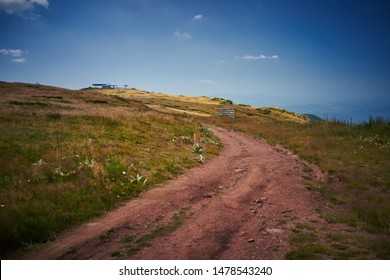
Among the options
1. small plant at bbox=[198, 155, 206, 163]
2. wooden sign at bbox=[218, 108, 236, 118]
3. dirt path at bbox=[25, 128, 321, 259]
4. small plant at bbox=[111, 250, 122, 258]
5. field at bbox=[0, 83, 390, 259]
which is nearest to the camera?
small plant at bbox=[111, 250, 122, 258]

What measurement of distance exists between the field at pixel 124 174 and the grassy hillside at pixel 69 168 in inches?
1.4

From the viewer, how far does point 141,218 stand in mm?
9930

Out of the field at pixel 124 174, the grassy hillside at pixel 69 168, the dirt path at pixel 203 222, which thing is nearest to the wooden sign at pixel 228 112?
the field at pixel 124 174

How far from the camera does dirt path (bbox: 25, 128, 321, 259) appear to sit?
7.53 metres

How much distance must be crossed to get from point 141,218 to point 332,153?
56.2ft

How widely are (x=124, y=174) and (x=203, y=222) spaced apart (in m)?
6.10

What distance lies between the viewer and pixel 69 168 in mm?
13383

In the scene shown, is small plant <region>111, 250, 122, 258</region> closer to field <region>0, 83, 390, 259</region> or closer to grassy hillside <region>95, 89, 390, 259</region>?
field <region>0, 83, 390, 259</region>

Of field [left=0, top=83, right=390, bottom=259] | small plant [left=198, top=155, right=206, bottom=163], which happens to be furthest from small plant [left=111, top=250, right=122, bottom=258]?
small plant [left=198, top=155, right=206, bottom=163]

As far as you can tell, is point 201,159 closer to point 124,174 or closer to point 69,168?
point 124,174

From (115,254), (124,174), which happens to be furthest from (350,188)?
(115,254)

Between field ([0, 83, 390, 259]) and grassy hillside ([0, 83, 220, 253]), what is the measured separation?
4 centimetres

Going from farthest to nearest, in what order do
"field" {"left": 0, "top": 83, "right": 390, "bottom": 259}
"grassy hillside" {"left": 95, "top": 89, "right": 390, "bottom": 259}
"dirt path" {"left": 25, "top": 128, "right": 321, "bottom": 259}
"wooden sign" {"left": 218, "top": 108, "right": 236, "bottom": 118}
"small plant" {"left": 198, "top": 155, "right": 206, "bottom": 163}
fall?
"wooden sign" {"left": 218, "top": 108, "right": 236, "bottom": 118}, "small plant" {"left": 198, "top": 155, "right": 206, "bottom": 163}, "field" {"left": 0, "top": 83, "right": 390, "bottom": 259}, "dirt path" {"left": 25, "top": 128, "right": 321, "bottom": 259}, "grassy hillside" {"left": 95, "top": 89, "right": 390, "bottom": 259}

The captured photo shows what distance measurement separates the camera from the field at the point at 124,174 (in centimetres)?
823
